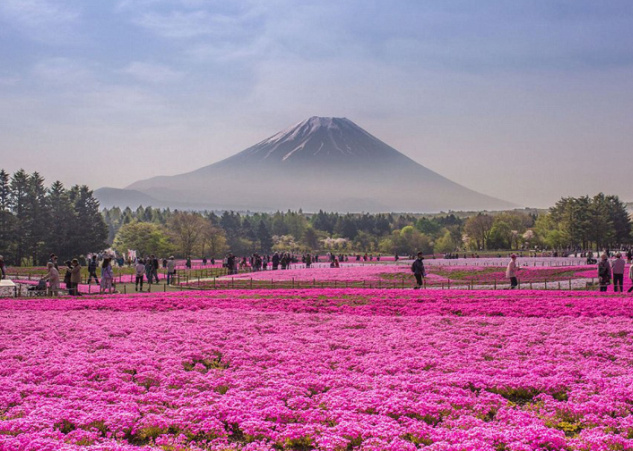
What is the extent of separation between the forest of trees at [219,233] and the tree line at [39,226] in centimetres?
15

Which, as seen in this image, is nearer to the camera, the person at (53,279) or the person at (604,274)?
the person at (604,274)

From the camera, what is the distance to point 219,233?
137 meters

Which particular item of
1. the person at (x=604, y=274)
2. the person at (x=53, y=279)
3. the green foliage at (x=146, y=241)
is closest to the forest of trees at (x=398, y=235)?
the green foliage at (x=146, y=241)

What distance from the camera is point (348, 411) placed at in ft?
34.2

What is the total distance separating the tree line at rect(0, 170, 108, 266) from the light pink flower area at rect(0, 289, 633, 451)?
257 feet

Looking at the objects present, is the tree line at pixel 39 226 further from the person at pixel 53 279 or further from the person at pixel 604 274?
the person at pixel 604 274

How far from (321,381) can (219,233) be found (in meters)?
127

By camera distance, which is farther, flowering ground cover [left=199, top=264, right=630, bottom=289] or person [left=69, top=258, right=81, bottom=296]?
flowering ground cover [left=199, top=264, right=630, bottom=289]

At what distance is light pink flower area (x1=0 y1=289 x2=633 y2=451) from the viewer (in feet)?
30.9

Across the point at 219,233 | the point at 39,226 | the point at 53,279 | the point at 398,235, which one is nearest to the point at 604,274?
→ the point at 53,279

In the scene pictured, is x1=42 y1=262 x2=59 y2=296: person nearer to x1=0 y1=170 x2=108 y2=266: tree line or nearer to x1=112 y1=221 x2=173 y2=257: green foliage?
x1=0 y1=170 x2=108 y2=266: tree line

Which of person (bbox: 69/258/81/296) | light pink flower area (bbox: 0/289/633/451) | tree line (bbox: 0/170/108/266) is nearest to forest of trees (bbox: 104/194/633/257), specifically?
tree line (bbox: 0/170/108/266)

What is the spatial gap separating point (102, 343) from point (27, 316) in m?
7.18

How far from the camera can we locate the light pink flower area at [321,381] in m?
9.42
